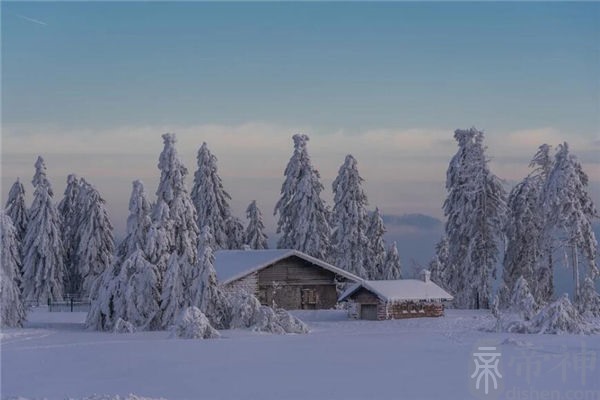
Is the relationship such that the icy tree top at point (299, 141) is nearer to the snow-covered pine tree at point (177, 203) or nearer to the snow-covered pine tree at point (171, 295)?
the snow-covered pine tree at point (177, 203)

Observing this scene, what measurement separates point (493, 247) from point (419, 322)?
1462cm

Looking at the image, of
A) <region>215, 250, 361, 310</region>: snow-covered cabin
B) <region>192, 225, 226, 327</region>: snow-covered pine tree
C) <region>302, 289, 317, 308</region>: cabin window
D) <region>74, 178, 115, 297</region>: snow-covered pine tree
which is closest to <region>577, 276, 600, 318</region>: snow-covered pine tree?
<region>215, 250, 361, 310</region>: snow-covered cabin

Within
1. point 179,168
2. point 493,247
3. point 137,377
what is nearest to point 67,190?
point 179,168

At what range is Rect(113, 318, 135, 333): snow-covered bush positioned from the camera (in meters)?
39.9

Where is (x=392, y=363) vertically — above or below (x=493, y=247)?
→ below

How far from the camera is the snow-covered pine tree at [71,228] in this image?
232 feet

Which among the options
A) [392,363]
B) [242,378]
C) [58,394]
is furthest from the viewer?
[392,363]

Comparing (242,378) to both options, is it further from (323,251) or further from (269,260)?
(323,251)

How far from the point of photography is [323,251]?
225ft

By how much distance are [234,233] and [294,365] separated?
4849cm

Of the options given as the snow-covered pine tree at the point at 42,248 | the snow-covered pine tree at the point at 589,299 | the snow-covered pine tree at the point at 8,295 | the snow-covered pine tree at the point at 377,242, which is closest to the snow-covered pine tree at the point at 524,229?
the snow-covered pine tree at the point at 589,299

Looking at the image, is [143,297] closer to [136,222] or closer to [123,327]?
[123,327]

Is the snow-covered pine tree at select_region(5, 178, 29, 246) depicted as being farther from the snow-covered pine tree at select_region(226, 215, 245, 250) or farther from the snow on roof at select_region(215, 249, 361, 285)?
the snow on roof at select_region(215, 249, 361, 285)

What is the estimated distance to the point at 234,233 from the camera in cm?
7438
